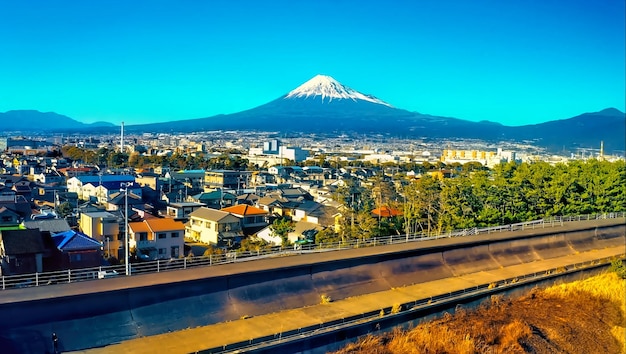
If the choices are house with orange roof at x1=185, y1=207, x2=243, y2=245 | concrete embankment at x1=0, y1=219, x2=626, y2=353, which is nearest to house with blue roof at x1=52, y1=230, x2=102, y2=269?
concrete embankment at x1=0, y1=219, x2=626, y2=353

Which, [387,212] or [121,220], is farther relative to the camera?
[387,212]

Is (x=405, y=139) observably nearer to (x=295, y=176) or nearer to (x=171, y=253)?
(x=295, y=176)

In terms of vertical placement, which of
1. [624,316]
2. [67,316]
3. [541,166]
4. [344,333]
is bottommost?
[624,316]

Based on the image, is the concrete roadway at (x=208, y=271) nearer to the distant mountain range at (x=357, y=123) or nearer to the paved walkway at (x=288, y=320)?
the paved walkway at (x=288, y=320)

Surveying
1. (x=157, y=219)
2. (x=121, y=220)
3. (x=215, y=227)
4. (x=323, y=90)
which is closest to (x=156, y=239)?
(x=157, y=219)

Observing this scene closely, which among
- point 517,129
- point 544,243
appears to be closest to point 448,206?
point 544,243

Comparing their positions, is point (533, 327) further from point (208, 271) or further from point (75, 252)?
point (75, 252)
